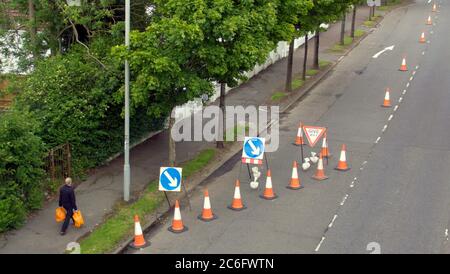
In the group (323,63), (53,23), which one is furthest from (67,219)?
(323,63)

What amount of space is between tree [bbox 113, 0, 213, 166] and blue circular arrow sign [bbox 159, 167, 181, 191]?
204cm

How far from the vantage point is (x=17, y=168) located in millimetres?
14156

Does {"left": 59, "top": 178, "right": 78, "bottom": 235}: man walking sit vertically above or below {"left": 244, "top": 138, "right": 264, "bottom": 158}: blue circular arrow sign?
below

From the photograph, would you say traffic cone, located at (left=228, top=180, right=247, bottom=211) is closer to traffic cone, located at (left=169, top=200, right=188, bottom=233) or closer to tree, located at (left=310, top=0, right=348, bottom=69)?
traffic cone, located at (left=169, top=200, right=188, bottom=233)

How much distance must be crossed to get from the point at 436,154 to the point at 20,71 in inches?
552

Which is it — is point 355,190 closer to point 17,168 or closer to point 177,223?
point 177,223

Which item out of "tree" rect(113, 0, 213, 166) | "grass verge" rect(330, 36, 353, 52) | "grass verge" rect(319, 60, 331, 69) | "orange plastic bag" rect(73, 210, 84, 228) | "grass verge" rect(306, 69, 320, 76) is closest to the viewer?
"orange plastic bag" rect(73, 210, 84, 228)

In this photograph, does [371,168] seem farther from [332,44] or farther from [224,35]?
[332,44]

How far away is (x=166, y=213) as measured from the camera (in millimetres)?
15156

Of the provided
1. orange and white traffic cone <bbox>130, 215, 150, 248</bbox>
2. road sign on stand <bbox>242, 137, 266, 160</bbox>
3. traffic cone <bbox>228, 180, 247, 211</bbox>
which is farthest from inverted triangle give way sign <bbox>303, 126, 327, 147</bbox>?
orange and white traffic cone <bbox>130, 215, 150, 248</bbox>

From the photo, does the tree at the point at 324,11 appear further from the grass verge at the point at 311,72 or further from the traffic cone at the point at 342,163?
the traffic cone at the point at 342,163

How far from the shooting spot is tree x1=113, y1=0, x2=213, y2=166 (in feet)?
47.0

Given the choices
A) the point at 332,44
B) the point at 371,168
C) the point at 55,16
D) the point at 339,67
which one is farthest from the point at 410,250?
the point at 332,44

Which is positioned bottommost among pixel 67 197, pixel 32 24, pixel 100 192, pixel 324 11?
pixel 100 192
